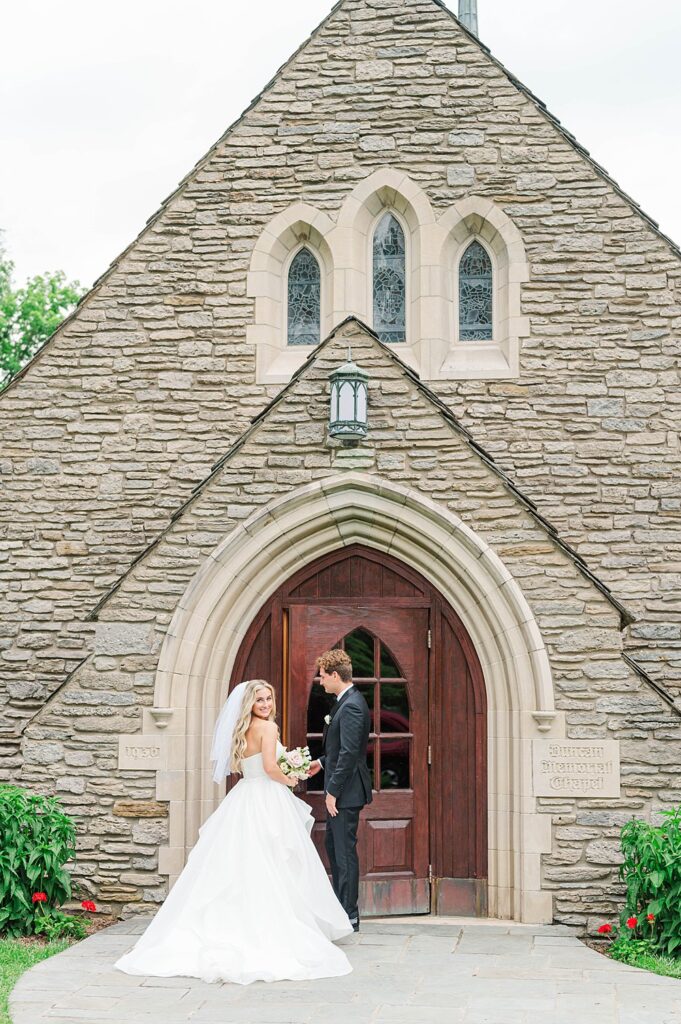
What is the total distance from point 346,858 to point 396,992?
5.27 feet

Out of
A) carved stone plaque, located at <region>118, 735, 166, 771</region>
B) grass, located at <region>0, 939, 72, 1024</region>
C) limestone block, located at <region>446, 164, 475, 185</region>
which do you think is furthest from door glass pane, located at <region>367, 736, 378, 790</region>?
limestone block, located at <region>446, 164, 475, 185</region>

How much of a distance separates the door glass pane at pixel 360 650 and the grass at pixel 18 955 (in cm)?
284

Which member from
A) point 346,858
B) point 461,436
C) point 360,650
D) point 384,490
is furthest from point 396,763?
point 461,436

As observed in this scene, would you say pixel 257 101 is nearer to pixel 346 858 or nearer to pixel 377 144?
pixel 377 144

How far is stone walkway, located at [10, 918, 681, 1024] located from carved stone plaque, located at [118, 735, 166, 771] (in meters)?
1.28

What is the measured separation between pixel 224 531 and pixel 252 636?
0.98m

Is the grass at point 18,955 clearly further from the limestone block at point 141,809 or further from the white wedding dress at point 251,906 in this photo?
the limestone block at point 141,809

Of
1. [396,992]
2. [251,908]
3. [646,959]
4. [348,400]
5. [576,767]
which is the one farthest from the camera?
[348,400]

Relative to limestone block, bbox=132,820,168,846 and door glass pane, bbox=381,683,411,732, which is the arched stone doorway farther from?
door glass pane, bbox=381,683,411,732

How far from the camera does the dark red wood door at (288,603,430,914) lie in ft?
29.4

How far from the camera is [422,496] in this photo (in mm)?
8766

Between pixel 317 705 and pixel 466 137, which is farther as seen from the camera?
pixel 466 137

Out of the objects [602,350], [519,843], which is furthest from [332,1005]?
[602,350]

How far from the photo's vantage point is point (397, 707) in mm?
9141
